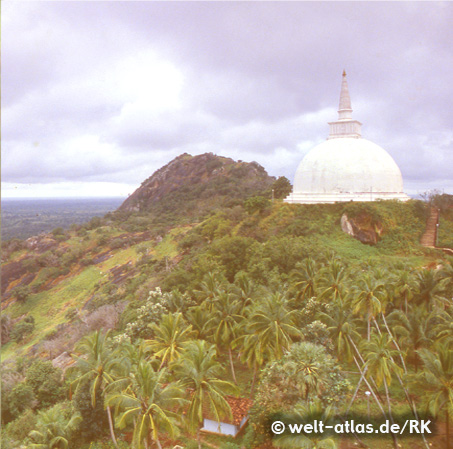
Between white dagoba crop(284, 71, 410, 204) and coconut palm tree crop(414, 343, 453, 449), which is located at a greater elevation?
white dagoba crop(284, 71, 410, 204)

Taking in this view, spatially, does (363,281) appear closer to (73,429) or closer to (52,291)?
(73,429)

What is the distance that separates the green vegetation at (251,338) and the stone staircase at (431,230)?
0.82m

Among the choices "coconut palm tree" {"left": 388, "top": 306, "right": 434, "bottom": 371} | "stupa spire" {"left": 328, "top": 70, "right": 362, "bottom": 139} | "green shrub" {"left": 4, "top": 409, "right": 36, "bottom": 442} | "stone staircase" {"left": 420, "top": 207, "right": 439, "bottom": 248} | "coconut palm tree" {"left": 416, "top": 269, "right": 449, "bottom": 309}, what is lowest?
"green shrub" {"left": 4, "top": 409, "right": 36, "bottom": 442}

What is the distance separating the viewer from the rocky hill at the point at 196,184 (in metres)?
79.8

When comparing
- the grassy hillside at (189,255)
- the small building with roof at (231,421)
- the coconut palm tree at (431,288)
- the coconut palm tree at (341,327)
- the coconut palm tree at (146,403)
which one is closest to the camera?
the coconut palm tree at (146,403)

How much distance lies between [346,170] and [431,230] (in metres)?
9.96

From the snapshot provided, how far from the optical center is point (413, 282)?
77.4 ft

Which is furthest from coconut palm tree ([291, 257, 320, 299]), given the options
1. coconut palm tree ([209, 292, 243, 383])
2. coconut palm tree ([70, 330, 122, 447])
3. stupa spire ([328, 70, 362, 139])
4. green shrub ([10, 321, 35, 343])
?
green shrub ([10, 321, 35, 343])

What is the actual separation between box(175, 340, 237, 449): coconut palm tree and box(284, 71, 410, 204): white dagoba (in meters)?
26.6

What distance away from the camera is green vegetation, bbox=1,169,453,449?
17141mm

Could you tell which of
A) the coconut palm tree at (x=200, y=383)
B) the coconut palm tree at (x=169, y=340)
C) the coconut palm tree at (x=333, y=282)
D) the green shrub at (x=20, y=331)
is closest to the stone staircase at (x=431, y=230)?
the coconut palm tree at (x=333, y=282)

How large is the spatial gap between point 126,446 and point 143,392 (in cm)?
Answer: 659

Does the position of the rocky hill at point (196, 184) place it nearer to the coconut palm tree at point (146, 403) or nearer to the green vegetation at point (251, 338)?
the green vegetation at point (251, 338)

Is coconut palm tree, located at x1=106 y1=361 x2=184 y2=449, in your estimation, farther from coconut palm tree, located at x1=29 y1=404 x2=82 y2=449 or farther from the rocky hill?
the rocky hill
